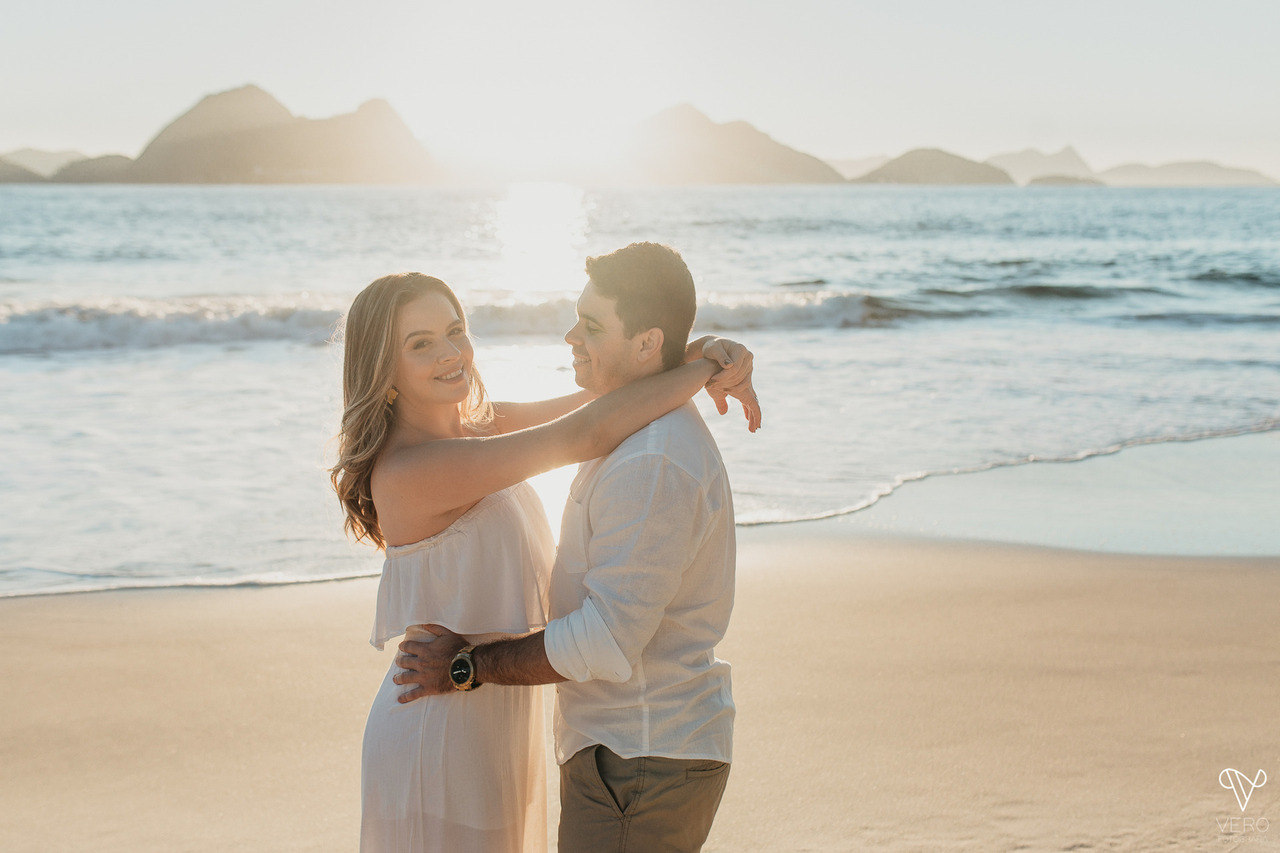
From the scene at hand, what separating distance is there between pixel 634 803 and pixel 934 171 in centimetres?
18779

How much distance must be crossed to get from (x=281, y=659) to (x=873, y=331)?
52.0 ft

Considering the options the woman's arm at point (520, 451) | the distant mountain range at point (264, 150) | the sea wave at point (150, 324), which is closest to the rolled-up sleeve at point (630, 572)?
the woman's arm at point (520, 451)

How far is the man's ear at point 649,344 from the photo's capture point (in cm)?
239

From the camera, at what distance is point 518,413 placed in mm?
3277

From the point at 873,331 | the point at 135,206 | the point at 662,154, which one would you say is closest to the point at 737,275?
the point at 873,331

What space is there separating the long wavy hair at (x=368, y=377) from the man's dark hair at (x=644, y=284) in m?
0.49

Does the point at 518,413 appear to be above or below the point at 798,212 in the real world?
below

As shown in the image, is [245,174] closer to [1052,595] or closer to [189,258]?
[189,258]

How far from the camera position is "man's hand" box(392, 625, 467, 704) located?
233cm

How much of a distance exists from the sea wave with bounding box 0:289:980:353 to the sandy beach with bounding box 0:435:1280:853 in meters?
10.4

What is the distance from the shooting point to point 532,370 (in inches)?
561

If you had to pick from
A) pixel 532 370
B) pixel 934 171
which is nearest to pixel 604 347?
pixel 532 370

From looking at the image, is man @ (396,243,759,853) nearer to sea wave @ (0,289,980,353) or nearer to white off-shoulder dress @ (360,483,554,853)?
white off-shoulder dress @ (360,483,554,853)

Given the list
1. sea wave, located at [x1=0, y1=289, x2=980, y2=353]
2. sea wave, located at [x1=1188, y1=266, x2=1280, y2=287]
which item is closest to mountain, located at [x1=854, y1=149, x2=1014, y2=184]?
sea wave, located at [x1=1188, y1=266, x2=1280, y2=287]
